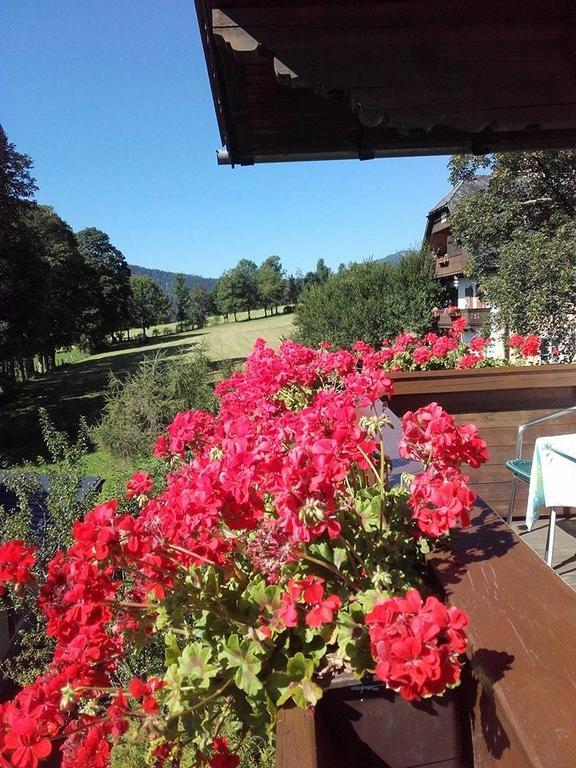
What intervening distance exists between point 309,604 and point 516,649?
323 mm

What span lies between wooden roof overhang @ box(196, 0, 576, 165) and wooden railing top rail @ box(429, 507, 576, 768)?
1.07 meters

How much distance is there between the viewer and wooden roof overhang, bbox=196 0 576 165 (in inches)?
49.6

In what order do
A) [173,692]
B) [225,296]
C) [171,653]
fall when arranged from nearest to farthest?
[173,692], [171,653], [225,296]

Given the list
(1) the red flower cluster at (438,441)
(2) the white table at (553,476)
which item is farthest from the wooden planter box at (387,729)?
(2) the white table at (553,476)

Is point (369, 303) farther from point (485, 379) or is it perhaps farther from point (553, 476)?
point (553, 476)

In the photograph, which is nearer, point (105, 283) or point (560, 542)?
point (560, 542)

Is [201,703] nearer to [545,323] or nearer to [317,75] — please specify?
[317,75]

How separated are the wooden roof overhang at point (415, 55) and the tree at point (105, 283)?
38.0 m

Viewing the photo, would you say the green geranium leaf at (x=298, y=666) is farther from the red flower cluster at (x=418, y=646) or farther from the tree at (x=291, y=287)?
the tree at (x=291, y=287)

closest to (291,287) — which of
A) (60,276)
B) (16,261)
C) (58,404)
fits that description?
(60,276)

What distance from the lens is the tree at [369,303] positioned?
44.3ft

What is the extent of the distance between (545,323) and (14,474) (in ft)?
23.5

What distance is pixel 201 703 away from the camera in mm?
839

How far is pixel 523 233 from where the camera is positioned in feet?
27.3
